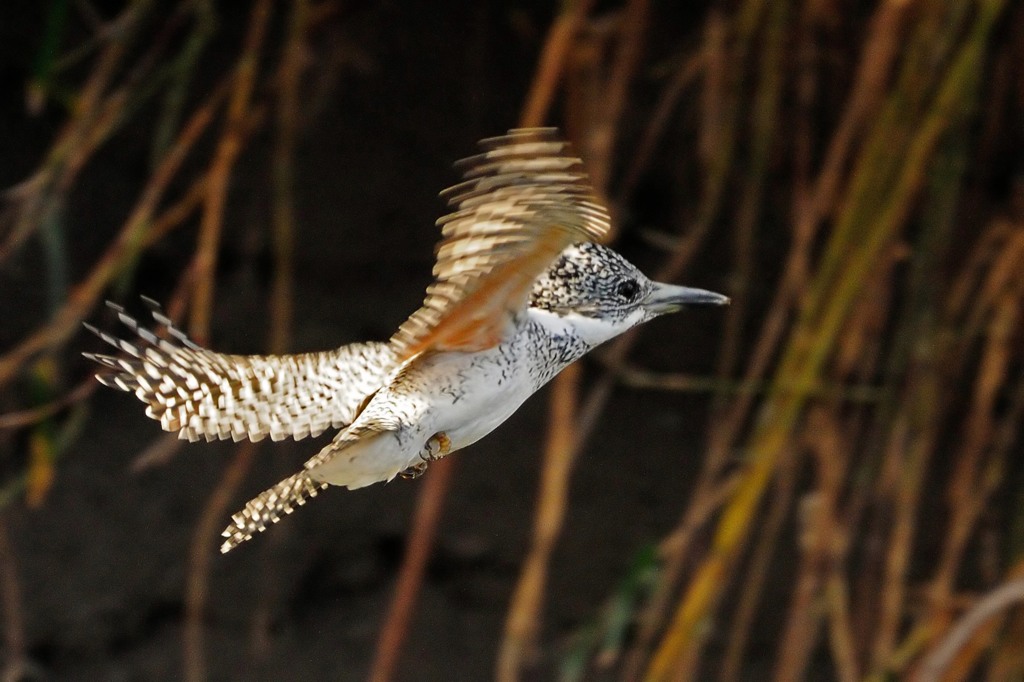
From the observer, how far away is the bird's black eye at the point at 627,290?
2.28 feet

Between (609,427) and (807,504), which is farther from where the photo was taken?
(609,427)

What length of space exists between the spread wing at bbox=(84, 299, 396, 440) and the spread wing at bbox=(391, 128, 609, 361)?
0.12 metres

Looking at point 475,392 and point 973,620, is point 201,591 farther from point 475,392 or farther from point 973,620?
point 475,392

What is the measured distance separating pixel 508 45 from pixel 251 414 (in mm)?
1007

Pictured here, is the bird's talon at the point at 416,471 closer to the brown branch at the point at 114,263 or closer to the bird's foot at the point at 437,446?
the bird's foot at the point at 437,446

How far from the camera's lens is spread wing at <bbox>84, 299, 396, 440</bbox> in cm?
68

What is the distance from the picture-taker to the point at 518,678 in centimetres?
185

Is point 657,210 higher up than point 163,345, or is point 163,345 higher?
point 657,210

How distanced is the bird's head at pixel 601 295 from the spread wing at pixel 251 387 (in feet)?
0.30

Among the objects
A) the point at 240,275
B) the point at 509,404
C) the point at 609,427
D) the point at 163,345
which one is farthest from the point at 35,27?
the point at 509,404

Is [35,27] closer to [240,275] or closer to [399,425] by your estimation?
[240,275]

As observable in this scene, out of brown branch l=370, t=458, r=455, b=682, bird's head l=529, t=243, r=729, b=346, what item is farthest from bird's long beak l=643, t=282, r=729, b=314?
brown branch l=370, t=458, r=455, b=682

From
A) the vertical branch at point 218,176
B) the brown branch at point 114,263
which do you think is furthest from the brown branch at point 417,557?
the brown branch at point 114,263

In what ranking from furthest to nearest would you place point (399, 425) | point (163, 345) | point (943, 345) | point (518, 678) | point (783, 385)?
point (518, 678)
point (943, 345)
point (783, 385)
point (163, 345)
point (399, 425)
